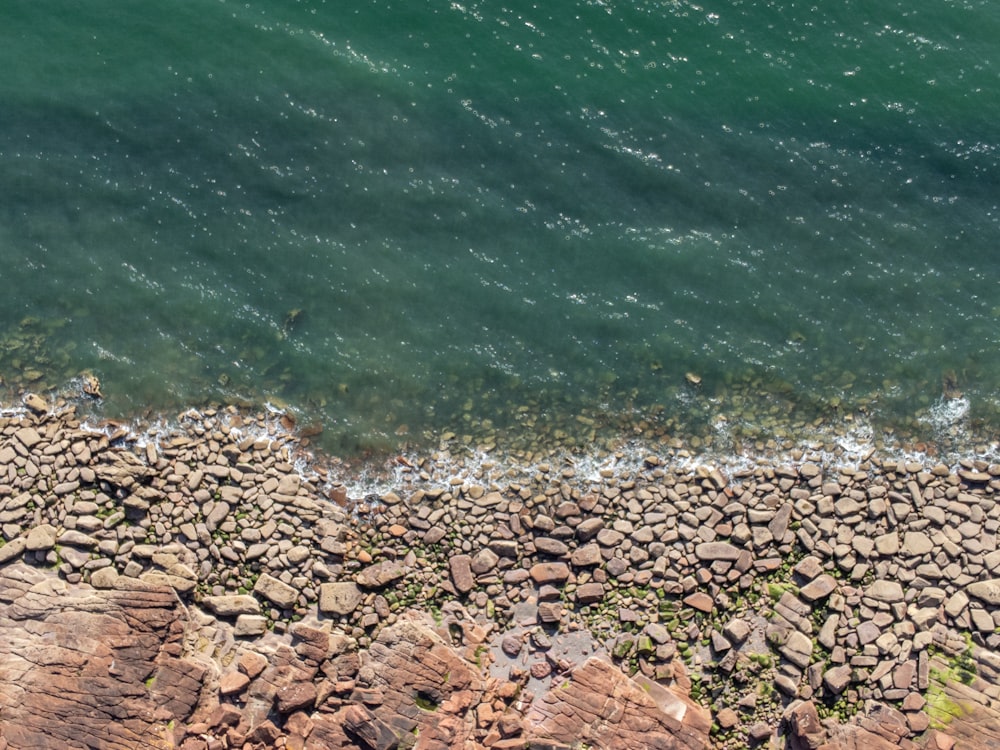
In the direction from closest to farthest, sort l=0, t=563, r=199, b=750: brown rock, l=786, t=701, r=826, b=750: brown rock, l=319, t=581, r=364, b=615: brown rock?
l=0, t=563, r=199, b=750: brown rock
l=786, t=701, r=826, b=750: brown rock
l=319, t=581, r=364, b=615: brown rock

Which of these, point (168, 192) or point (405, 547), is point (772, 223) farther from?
point (168, 192)

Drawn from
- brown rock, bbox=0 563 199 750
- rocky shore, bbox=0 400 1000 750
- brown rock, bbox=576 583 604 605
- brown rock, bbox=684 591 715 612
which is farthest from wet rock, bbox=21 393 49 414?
brown rock, bbox=684 591 715 612

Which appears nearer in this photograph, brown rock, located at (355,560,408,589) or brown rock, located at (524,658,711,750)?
brown rock, located at (524,658,711,750)

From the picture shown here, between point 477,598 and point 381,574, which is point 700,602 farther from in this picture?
point 381,574

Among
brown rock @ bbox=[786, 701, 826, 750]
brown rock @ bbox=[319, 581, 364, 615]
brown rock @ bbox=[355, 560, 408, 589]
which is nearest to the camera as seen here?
brown rock @ bbox=[786, 701, 826, 750]

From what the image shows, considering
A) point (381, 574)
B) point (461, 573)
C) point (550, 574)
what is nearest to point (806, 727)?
point (550, 574)

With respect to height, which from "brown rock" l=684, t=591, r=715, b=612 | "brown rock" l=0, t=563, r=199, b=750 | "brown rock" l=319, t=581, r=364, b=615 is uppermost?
"brown rock" l=684, t=591, r=715, b=612

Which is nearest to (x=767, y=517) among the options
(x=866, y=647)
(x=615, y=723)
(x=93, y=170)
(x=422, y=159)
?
(x=866, y=647)

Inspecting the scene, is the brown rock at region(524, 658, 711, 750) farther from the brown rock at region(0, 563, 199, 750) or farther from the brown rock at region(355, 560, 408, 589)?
the brown rock at region(0, 563, 199, 750)

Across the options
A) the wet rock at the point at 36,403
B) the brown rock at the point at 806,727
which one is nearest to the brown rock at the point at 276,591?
the wet rock at the point at 36,403
